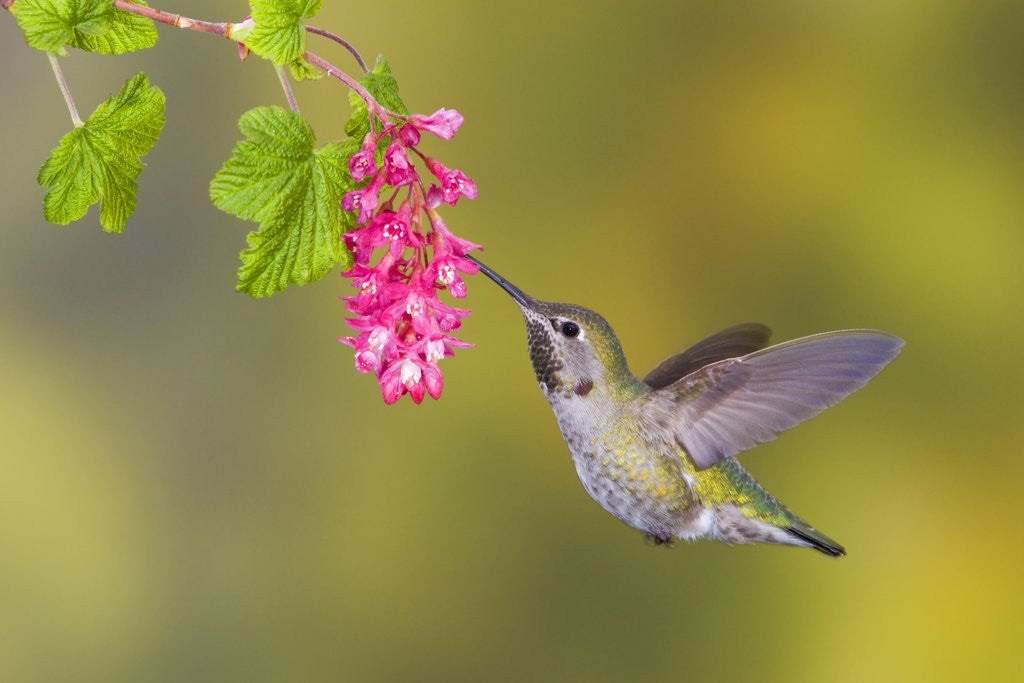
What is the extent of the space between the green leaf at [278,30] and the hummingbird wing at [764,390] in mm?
603

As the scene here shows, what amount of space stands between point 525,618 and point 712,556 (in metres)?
0.52

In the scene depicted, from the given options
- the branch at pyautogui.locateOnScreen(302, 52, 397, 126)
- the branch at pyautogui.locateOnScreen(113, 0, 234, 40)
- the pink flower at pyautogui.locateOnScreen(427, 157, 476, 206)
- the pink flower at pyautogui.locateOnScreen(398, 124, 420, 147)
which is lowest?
the pink flower at pyautogui.locateOnScreen(427, 157, 476, 206)

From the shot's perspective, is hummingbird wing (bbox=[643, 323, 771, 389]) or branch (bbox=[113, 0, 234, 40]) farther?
hummingbird wing (bbox=[643, 323, 771, 389])

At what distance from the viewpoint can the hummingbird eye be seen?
111 cm

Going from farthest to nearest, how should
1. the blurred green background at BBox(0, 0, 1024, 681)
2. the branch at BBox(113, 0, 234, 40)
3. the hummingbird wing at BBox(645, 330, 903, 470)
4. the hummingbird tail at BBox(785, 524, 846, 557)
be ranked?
the blurred green background at BBox(0, 0, 1024, 681) < the hummingbird tail at BBox(785, 524, 846, 557) < the hummingbird wing at BBox(645, 330, 903, 470) < the branch at BBox(113, 0, 234, 40)

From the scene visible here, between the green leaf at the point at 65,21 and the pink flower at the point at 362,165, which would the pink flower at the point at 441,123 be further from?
the green leaf at the point at 65,21

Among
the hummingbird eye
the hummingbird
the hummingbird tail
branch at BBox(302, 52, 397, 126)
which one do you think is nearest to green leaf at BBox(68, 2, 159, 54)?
branch at BBox(302, 52, 397, 126)

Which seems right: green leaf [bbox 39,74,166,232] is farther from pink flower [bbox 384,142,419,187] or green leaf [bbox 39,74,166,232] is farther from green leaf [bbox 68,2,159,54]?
pink flower [bbox 384,142,419,187]

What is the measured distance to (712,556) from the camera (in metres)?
2.92

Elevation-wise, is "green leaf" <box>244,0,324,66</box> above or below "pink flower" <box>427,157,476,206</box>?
above

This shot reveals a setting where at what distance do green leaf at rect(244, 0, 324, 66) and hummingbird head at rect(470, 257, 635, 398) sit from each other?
400 millimetres

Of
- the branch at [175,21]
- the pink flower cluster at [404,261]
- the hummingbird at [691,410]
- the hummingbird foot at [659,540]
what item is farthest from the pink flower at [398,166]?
the hummingbird foot at [659,540]

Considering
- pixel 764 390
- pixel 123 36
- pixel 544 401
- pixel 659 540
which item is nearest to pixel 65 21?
pixel 123 36

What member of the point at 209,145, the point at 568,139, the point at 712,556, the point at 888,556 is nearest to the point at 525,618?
the point at 712,556
